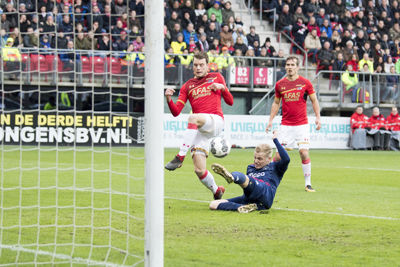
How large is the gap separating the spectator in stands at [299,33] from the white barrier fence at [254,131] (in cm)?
462

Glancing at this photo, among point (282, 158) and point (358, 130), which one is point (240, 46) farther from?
point (282, 158)

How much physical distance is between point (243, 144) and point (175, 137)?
2586 millimetres

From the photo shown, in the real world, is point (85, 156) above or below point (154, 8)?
below

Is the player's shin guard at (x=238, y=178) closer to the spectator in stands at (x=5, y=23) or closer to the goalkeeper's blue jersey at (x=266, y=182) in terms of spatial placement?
the goalkeeper's blue jersey at (x=266, y=182)

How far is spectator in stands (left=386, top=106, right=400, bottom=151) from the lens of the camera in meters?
28.0

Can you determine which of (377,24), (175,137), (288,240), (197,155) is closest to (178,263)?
(288,240)

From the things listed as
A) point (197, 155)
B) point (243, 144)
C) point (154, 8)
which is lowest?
point (243, 144)

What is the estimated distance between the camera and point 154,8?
211 inches

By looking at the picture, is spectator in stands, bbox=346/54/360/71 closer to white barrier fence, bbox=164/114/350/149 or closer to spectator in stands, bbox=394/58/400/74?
spectator in stands, bbox=394/58/400/74

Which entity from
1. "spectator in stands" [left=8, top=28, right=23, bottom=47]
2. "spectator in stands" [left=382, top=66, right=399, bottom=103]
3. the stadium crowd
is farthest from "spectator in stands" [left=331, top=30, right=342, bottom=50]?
"spectator in stands" [left=8, top=28, right=23, bottom=47]

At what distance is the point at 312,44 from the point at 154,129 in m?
25.8

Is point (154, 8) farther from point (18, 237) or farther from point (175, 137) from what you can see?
point (175, 137)

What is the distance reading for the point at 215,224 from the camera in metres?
7.95

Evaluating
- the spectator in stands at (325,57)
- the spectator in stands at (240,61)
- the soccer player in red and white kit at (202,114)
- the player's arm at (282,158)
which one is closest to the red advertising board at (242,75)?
the spectator in stands at (240,61)
